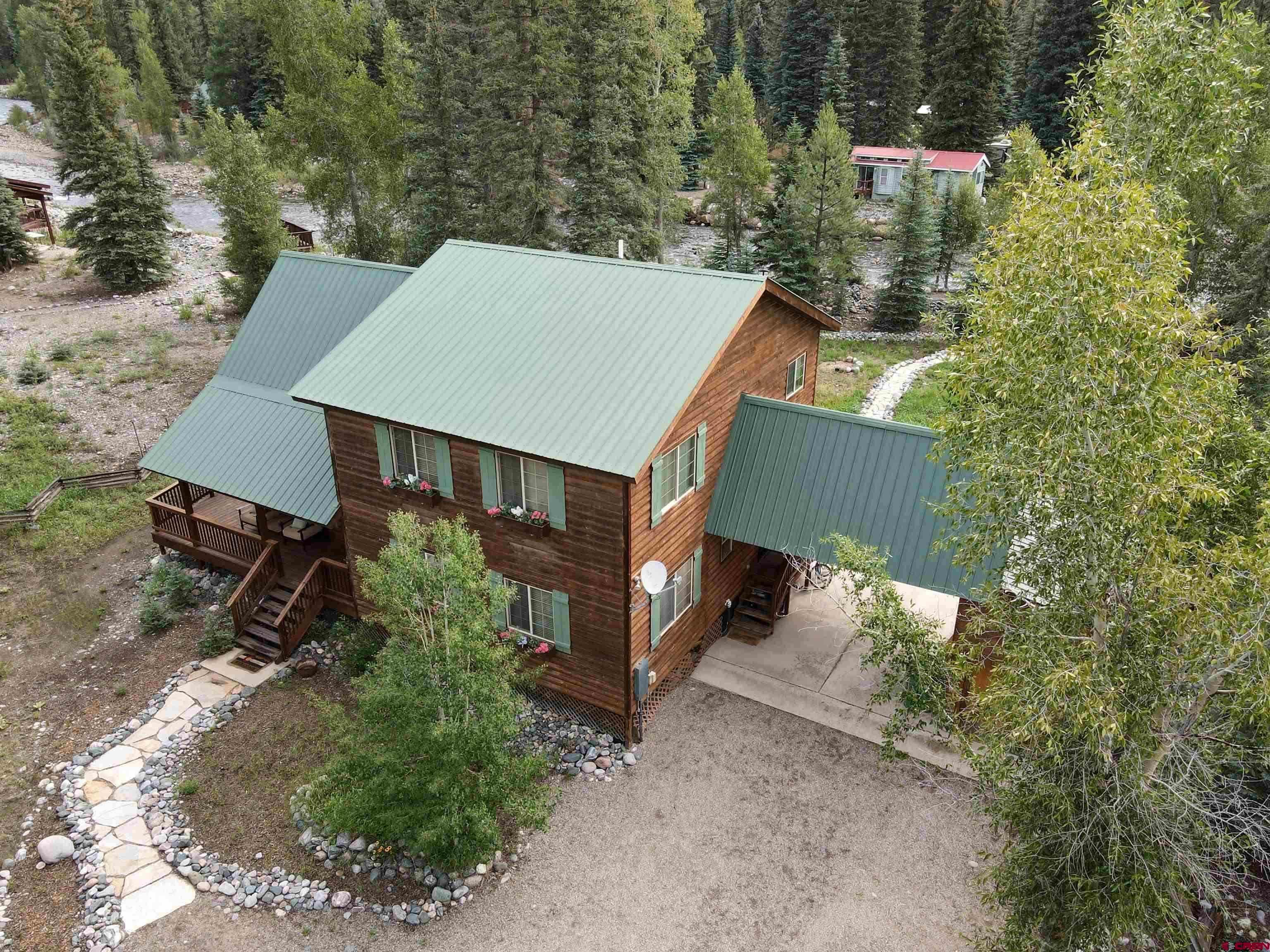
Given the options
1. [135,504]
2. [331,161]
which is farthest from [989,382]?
[331,161]

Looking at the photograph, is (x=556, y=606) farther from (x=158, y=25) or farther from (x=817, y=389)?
(x=158, y=25)

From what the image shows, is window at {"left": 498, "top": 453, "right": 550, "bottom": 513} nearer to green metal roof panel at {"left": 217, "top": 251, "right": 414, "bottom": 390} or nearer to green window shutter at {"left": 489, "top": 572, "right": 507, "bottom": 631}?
green window shutter at {"left": 489, "top": 572, "right": 507, "bottom": 631}

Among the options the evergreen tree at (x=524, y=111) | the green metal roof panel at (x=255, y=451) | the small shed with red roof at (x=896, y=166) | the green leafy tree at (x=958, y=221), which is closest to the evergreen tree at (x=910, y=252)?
the green leafy tree at (x=958, y=221)

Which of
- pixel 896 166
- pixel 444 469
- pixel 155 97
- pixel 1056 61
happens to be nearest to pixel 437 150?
pixel 444 469

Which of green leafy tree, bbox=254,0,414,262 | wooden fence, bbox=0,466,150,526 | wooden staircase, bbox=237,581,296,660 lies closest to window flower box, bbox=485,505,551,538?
wooden staircase, bbox=237,581,296,660

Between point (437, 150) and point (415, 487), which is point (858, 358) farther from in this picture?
point (415, 487)

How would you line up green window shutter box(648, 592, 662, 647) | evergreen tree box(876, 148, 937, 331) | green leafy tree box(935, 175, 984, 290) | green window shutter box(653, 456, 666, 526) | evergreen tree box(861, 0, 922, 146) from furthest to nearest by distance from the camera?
evergreen tree box(861, 0, 922, 146) < green leafy tree box(935, 175, 984, 290) < evergreen tree box(876, 148, 937, 331) < green window shutter box(648, 592, 662, 647) < green window shutter box(653, 456, 666, 526)

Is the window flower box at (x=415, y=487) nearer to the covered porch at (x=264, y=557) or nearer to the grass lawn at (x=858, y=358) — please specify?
the covered porch at (x=264, y=557)
